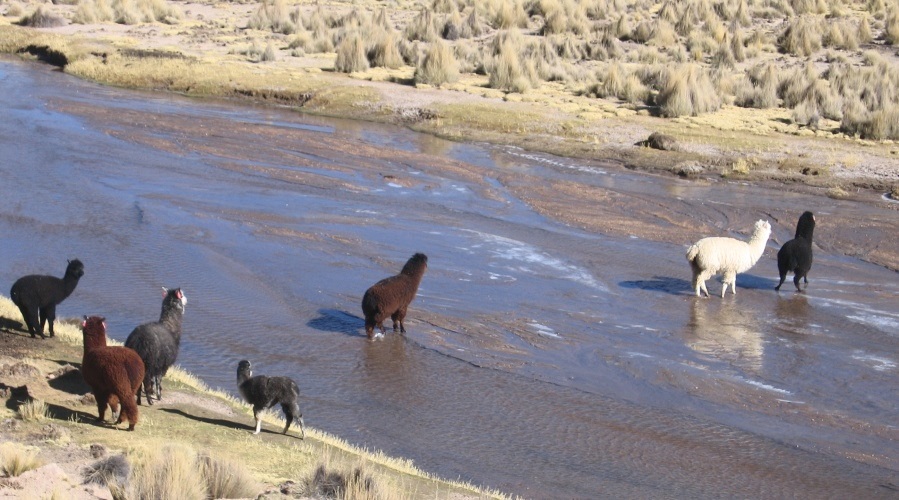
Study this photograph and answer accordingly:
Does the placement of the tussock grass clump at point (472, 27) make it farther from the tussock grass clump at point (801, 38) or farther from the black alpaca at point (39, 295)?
the black alpaca at point (39, 295)

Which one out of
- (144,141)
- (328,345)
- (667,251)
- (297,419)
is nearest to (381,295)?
(328,345)

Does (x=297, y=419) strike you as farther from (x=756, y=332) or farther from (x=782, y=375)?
(x=756, y=332)

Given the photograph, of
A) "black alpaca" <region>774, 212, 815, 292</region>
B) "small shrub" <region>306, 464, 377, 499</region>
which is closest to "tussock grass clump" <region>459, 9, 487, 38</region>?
"black alpaca" <region>774, 212, 815, 292</region>

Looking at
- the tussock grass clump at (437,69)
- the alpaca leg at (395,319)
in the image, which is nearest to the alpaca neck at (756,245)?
the alpaca leg at (395,319)

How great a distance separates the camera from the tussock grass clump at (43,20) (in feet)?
145

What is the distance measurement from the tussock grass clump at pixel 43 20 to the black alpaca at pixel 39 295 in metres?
36.7

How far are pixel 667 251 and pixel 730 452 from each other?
7879 millimetres

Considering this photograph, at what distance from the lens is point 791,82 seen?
107ft

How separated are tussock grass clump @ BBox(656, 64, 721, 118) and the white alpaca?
14757 mm

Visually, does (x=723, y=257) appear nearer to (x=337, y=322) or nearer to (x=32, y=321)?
A: (x=337, y=322)

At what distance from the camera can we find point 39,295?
1034cm

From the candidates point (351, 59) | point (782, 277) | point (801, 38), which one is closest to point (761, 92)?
point (801, 38)

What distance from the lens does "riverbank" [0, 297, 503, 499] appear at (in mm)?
6711

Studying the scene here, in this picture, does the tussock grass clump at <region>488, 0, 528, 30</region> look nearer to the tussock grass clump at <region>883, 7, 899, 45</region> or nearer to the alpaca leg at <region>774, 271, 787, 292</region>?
the tussock grass clump at <region>883, 7, 899, 45</region>
